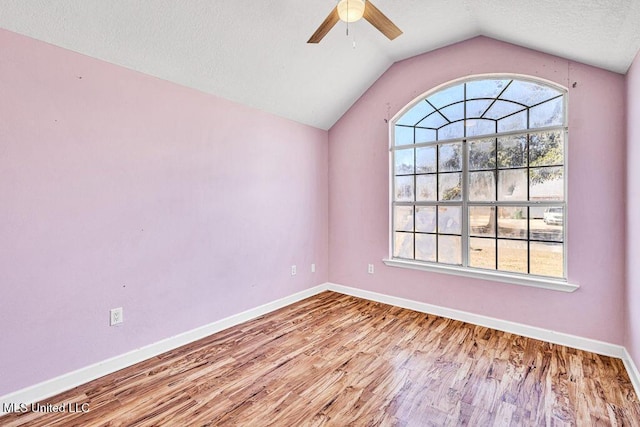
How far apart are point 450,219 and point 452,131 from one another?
100 centimetres

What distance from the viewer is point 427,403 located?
73.1 inches

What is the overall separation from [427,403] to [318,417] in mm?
711

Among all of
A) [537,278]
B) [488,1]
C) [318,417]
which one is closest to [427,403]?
[318,417]

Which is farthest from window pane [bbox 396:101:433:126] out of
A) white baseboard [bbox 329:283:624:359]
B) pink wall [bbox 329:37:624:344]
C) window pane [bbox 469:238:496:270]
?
white baseboard [bbox 329:283:624:359]


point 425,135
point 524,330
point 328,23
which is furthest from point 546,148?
point 328,23

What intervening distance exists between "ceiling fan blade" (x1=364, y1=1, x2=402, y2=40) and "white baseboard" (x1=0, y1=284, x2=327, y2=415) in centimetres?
289

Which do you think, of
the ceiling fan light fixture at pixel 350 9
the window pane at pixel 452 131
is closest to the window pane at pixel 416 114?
the window pane at pixel 452 131

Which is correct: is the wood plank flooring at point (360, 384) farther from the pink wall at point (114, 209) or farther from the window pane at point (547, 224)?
the window pane at point (547, 224)

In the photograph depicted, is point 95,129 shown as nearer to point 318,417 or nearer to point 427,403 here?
point 318,417

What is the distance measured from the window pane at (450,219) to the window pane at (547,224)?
25.7 inches

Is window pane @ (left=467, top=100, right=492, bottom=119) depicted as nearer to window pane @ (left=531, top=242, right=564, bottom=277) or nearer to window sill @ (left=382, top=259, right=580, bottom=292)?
window pane @ (left=531, top=242, right=564, bottom=277)

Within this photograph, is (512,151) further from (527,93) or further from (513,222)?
(513,222)

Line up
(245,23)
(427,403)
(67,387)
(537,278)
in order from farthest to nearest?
(537,278)
(245,23)
(67,387)
(427,403)

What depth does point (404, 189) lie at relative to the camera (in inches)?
143
